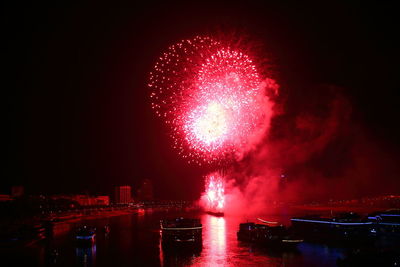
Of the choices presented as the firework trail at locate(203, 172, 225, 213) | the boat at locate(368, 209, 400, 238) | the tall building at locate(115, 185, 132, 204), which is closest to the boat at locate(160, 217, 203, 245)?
the boat at locate(368, 209, 400, 238)

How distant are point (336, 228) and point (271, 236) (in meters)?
5.13

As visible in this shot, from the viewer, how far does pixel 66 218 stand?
57625 mm

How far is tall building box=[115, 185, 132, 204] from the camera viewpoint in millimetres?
132250

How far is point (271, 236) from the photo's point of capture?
32031 millimetres

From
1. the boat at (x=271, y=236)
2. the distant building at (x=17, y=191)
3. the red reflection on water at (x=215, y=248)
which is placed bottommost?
the red reflection on water at (x=215, y=248)

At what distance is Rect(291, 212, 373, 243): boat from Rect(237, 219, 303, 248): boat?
386 centimetres

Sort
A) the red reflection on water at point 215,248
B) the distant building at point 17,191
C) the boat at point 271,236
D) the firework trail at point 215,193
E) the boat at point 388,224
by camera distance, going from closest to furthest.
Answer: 1. the red reflection on water at point 215,248
2. the boat at point 271,236
3. the boat at point 388,224
4. the firework trail at point 215,193
5. the distant building at point 17,191

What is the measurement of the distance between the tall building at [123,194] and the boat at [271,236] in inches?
3867

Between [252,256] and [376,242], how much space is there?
11.1m

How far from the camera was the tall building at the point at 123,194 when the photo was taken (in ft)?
434

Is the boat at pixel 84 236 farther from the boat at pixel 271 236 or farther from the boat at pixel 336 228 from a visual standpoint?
the boat at pixel 336 228

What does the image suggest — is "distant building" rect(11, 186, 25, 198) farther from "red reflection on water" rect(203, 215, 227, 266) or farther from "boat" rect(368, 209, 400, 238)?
"boat" rect(368, 209, 400, 238)

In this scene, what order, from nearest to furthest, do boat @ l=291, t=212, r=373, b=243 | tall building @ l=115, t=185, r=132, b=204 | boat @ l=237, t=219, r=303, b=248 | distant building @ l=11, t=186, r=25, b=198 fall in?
1. boat @ l=237, t=219, r=303, b=248
2. boat @ l=291, t=212, r=373, b=243
3. distant building @ l=11, t=186, r=25, b=198
4. tall building @ l=115, t=185, r=132, b=204

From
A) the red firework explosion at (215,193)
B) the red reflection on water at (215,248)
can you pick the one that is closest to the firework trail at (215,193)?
the red firework explosion at (215,193)
